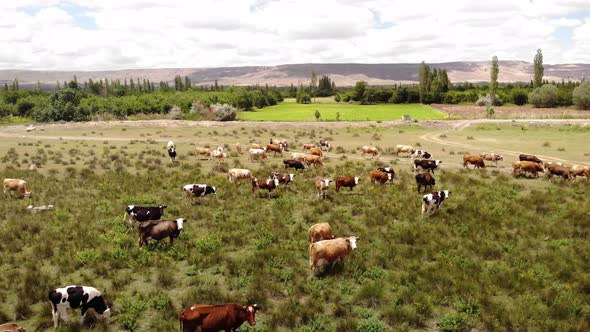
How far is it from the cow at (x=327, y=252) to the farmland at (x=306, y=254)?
429mm

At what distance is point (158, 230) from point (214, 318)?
7151mm

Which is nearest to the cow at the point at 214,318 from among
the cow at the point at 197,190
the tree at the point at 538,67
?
the cow at the point at 197,190

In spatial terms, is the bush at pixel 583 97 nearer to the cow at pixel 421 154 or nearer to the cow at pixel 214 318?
the cow at pixel 421 154

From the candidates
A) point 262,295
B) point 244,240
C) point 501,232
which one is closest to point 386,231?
point 501,232

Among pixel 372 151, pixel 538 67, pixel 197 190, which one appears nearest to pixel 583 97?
pixel 538 67

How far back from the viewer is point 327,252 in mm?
14695

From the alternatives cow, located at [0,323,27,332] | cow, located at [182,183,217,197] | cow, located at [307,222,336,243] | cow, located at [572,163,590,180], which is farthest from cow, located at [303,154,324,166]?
cow, located at [0,323,27,332]

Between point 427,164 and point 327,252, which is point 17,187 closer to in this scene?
point 327,252

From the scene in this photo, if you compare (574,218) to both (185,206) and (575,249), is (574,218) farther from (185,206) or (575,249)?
(185,206)

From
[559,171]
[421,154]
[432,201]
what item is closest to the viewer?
[432,201]

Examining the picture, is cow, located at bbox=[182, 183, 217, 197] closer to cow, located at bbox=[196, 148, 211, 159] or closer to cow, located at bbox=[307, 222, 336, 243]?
cow, located at bbox=[307, 222, 336, 243]

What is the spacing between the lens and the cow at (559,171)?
92.6ft

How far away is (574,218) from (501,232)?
4.28 meters

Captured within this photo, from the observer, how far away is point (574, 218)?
768 inches
